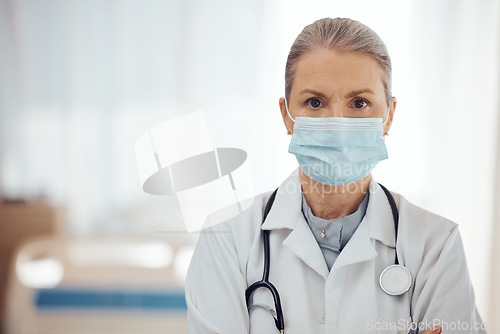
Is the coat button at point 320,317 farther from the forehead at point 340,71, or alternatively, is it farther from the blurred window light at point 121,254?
the blurred window light at point 121,254

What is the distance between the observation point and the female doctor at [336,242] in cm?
84

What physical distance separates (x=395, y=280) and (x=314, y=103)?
0.35 m

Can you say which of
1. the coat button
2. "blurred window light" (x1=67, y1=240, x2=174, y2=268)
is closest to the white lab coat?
the coat button

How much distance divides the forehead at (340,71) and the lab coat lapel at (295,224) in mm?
217

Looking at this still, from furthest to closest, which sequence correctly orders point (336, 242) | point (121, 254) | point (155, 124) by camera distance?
point (121, 254)
point (155, 124)
point (336, 242)

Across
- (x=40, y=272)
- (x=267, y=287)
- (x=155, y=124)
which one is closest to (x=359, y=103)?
(x=267, y=287)

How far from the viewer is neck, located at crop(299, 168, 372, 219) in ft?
3.05

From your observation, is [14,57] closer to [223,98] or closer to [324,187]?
[223,98]

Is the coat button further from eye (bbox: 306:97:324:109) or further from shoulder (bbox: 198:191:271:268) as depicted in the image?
eye (bbox: 306:97:324:109)

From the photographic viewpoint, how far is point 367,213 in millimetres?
920

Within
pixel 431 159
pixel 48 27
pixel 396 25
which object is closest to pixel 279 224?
pixel 396 25

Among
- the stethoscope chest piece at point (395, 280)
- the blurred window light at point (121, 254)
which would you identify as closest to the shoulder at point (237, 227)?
the stethoscope chest piece at point (395, 280)

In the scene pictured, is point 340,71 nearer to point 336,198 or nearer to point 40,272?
point 336,198

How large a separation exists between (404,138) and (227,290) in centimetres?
64
